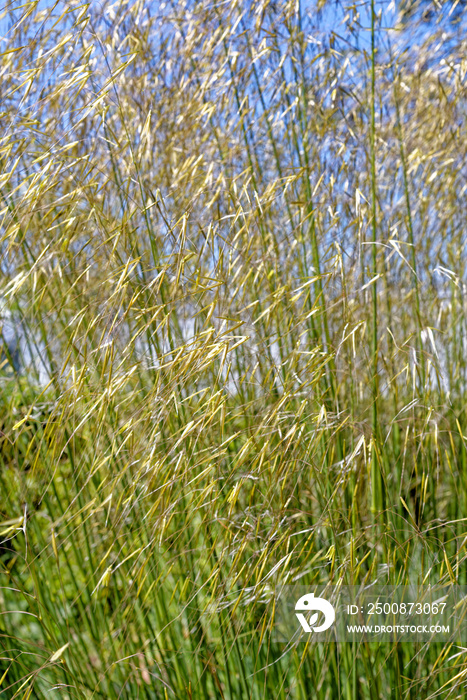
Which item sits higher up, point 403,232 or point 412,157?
point 412,157

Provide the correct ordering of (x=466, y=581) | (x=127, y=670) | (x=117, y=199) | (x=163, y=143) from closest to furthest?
1. (x=127, y=670)
2. (x=117, y=199)
3. (x=466, y=581)
4. (x=163, y=143)

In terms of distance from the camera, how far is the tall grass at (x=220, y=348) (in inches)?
42.6

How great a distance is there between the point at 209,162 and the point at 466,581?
1.50 metres

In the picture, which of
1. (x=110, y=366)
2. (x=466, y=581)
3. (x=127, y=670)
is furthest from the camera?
(x=466, y=581)

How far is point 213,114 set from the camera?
6.12ft

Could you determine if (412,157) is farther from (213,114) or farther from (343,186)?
(213,114)

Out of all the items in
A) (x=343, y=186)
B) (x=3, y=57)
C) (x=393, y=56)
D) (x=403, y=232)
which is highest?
(x=3, y=57)

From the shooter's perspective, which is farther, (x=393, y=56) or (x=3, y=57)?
(x=393, y=56)

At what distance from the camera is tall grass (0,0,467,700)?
108 centimetres

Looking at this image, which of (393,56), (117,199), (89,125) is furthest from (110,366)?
(393,56)

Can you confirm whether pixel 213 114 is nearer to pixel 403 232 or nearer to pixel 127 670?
pixel 403 232

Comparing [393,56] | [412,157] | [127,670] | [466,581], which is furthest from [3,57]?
[466,581]

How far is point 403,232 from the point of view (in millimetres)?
2111

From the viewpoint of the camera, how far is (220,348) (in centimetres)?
105
